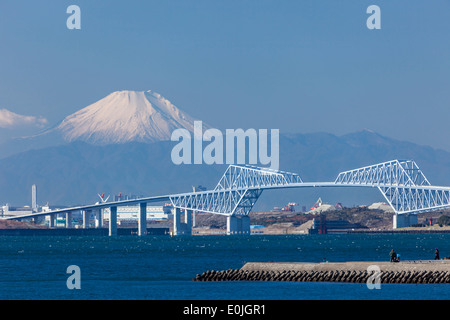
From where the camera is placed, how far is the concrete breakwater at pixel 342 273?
55.2 m

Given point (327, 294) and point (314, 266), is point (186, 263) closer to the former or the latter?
point (314, 266)

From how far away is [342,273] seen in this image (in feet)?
189

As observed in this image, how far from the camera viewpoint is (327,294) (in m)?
50.3

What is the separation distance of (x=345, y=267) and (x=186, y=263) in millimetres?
30771

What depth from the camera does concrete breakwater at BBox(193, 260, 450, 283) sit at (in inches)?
2173
